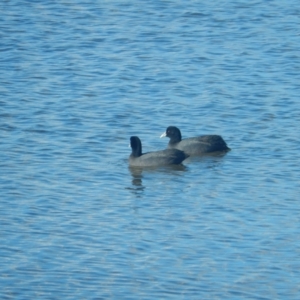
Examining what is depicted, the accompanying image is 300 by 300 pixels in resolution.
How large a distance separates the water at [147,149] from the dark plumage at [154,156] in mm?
177

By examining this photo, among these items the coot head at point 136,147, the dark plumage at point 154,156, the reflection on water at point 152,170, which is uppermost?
the coot head at point 136,147

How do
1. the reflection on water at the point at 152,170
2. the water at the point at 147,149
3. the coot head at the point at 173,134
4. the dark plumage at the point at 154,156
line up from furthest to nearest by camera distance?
the coot head at the point at 173,134 → the dark plumage at the point at 154,156 → the reflection on water at the point at 152,170 → the water at the point at 147,149

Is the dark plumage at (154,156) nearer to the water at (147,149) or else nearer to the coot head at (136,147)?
the coot head at (136,147)

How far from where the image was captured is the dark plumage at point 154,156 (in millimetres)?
17031

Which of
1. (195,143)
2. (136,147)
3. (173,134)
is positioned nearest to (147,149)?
(173,134)

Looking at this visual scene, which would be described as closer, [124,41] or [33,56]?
[33,56]

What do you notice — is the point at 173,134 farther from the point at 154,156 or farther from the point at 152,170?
the point at 152,170

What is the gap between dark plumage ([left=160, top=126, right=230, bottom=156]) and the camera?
17.4 metres

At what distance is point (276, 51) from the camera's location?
24.5 metres

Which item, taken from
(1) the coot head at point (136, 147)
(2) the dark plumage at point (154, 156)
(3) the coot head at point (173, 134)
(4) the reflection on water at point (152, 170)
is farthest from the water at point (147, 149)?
(3) the coot head at point (173, 134)

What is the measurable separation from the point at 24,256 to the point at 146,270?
1574mm

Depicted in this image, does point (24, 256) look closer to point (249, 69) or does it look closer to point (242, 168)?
point (242, 168)

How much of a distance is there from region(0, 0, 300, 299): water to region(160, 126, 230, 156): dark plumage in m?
0.21

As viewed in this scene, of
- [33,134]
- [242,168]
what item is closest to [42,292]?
[242,168]
